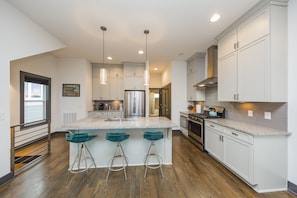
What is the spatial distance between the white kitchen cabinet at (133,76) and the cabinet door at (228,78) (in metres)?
3.32

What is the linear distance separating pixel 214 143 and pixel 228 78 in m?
1.52

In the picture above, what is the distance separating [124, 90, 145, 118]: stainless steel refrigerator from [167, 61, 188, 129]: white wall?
4.16ft

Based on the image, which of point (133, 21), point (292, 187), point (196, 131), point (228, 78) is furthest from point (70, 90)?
point (292, 187)

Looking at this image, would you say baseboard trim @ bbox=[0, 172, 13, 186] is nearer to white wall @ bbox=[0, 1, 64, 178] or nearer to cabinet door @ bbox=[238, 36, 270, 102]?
white wall @ bbox=[0, 1, 64, 178]

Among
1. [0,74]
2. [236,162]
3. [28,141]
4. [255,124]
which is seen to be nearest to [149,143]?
[236,162]

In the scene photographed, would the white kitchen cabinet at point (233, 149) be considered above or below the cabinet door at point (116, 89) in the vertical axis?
below

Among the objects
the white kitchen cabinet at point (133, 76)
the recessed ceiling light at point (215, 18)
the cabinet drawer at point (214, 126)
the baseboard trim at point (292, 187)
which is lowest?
the baseboard trim at point (292, 187)

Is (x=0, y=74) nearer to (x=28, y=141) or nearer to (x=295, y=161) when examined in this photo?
(x=28, y=141)

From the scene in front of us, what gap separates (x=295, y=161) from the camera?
211cm

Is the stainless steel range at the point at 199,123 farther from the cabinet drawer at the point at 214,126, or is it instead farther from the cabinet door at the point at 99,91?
the cabinet door at the point at 99,91

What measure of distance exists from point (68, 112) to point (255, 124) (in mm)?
5864

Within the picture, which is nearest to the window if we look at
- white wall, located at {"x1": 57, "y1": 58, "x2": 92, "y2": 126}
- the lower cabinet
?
Result: white wall, located at {"x1": 57, "y1": 58, "x2": 92, "y2": 126}

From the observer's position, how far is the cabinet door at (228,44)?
9.52 ft

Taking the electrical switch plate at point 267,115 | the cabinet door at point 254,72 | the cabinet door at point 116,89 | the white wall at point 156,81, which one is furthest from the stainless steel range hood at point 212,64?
the white wall at point 156,81
